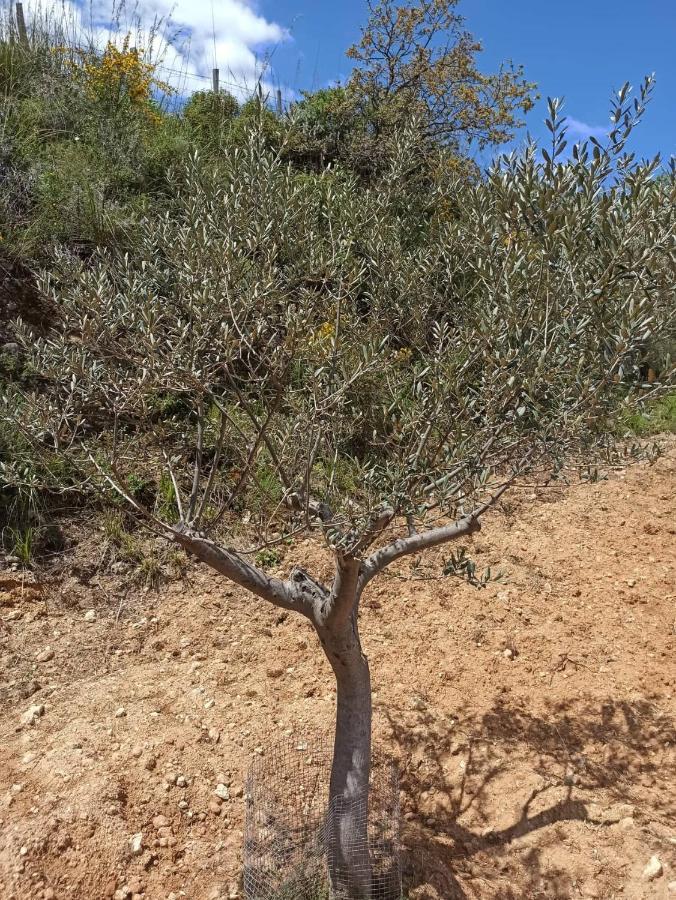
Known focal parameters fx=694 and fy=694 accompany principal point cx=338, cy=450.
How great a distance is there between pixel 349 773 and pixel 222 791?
37.2 inches

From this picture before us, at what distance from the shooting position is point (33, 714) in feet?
14.5

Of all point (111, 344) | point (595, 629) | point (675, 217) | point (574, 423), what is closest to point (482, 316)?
point (574, 423)

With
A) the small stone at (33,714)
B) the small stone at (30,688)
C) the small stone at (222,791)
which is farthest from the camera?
the small stone at (30,688)

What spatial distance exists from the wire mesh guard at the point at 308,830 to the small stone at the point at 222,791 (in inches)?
7.7

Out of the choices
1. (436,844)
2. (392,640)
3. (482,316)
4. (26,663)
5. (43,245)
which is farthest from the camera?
(43,245)

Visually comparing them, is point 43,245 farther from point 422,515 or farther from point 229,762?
point 422,515

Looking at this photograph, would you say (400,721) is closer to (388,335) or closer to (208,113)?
(388,335)

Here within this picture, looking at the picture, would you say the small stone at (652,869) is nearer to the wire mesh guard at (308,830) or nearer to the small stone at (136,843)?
the wire mesh guard at (308,830)

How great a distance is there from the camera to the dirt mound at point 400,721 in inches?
137

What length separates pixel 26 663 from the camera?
486 cm

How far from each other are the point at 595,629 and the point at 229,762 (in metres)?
3.02

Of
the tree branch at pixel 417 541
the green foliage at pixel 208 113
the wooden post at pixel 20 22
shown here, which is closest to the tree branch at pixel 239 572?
the tree branch at pixel 417 541

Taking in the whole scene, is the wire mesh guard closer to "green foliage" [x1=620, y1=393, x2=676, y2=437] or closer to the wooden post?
"green foliage" [x1=620, y1=393, x2=676, y2=437]

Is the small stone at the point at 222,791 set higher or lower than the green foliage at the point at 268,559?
lower
